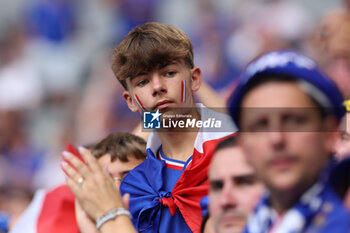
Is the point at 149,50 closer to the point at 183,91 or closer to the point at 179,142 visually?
the point at 183,91

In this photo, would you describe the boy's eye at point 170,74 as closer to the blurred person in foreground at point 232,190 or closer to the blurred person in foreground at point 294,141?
the blurred person in foreground at point 232,190

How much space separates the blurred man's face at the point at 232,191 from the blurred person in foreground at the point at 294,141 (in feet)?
0.25

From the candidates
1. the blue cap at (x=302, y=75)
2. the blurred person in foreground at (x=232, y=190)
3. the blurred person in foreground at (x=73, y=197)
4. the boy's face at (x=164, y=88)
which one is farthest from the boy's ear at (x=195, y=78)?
the blue cap at (x=302, y=75)

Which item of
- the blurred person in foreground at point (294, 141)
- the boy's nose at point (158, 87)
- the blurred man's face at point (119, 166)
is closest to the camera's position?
the blurred person in foreground at point (294, 141)

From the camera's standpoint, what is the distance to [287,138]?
1.20 metres

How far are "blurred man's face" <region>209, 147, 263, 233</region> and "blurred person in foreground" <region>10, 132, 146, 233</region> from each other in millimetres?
1002

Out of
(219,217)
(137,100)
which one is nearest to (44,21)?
(137,100)

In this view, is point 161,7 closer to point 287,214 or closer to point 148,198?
point 148,198

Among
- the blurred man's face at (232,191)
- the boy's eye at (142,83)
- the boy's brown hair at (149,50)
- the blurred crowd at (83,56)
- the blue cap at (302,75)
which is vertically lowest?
the blurred man's face at (232,191)

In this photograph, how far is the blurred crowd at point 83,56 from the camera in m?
5.64

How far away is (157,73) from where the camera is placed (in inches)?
85.4

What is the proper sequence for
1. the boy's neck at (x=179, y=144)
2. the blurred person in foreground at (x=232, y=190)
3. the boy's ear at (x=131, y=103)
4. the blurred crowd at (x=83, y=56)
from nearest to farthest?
the blurred person in foreground at (x=232, y=190) < the boy's neck at (x=179, y=144) < the boy's ear at (x=131, y=103) < the blurred crowd at (x=83, y=56)

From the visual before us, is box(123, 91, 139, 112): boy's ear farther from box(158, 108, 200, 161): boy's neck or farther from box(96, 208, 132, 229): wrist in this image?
box(96, 208, 132, 229): wrist

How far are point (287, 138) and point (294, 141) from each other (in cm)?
2
